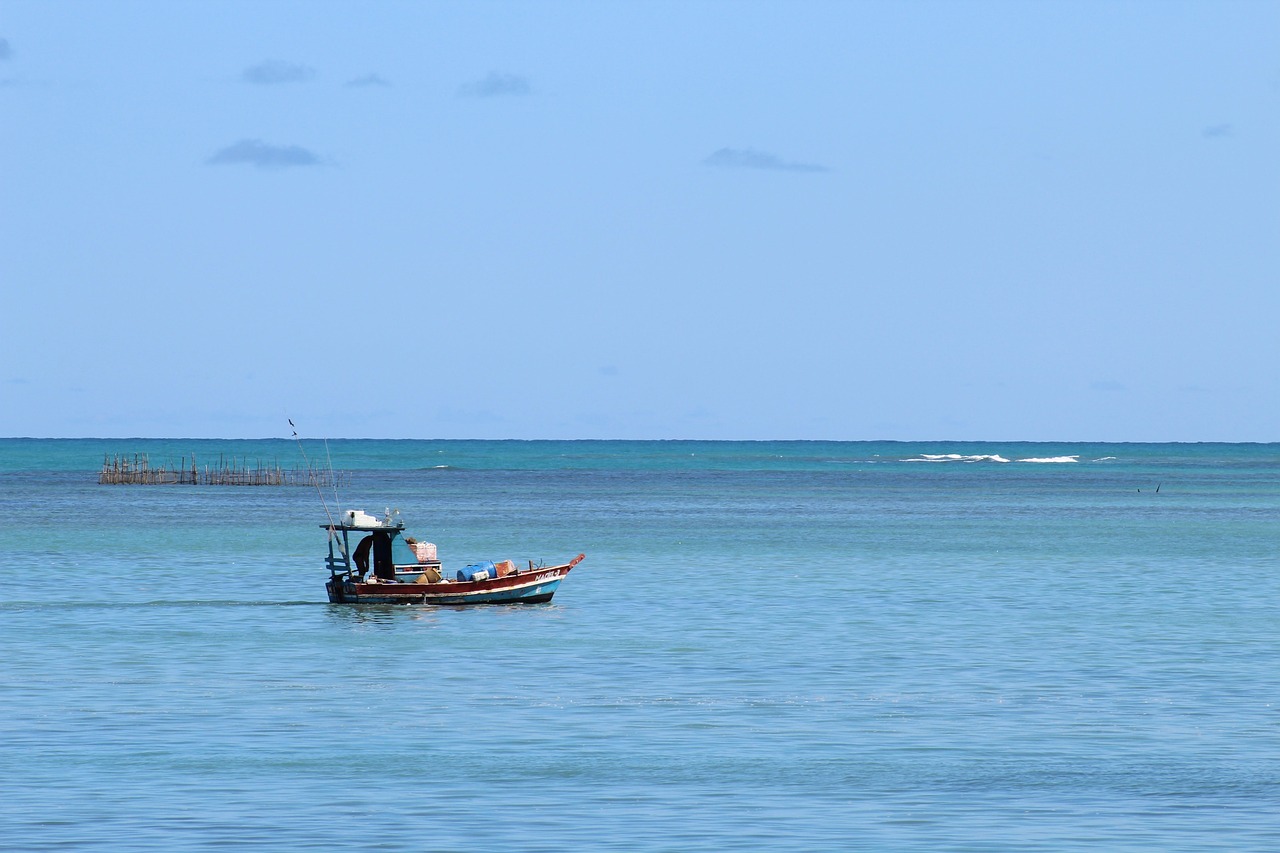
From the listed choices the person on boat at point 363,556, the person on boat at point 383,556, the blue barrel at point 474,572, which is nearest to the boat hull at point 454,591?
the blue barrel at point 474,572

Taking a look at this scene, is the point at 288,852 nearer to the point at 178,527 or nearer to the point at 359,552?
the point at 359,552

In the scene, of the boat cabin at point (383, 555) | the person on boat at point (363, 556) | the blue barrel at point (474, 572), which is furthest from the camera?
the person on boat at point (363, 556)

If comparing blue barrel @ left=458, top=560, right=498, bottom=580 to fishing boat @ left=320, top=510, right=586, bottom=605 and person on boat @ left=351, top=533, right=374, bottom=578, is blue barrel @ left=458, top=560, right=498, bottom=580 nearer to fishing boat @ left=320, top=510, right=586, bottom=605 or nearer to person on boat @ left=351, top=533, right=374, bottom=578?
fishing boat @ left=320, top=510, right=586, bottom=605

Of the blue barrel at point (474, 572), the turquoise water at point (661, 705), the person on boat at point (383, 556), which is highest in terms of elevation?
the person on boat at point (383, 556)

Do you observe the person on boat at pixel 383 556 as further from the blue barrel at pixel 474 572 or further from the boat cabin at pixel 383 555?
the blue barrel at pixel 474 572

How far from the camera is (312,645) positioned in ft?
127

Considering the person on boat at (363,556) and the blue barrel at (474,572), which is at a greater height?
the person on boat at (363,556)

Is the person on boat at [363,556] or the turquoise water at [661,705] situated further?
the person on boat at [363,556]

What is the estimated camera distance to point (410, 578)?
4747 centimetres

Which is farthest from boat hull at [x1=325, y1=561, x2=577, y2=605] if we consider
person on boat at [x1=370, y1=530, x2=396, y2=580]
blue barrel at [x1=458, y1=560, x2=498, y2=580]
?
person on boat at [x1=370, y1=530, x2=396, y2=580]

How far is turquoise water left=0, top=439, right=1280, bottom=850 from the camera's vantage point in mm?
21312

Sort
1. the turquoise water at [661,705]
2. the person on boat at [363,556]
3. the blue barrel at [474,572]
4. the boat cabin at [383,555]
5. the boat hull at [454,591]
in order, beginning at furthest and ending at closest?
the person on boat at [363,556], the blue barrel at [474,572], the boat cabin at [383,555], the boat hull at [454,591], the turquoise water at [661,705]

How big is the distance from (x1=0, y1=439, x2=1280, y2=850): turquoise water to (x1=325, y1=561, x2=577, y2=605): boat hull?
59 cm

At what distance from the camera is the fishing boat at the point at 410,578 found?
4688 centimetres
